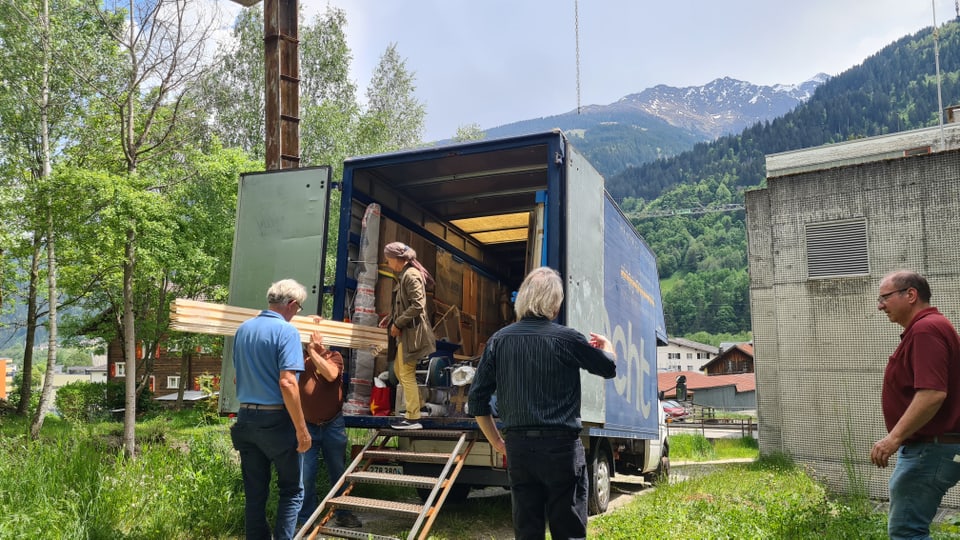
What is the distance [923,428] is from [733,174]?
12686 cm

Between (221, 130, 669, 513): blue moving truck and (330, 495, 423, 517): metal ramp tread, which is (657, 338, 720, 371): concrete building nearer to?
(221, 130, 669, 513): blue moving truck

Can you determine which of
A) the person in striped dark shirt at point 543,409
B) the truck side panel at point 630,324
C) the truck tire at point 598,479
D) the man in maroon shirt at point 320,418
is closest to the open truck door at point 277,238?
the man in maroon shirt at point 320,418

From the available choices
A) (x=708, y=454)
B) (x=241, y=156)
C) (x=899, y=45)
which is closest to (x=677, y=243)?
(x=899, y=45)

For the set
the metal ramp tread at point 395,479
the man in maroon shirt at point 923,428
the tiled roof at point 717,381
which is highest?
the man in maroon shirt at point 923,428

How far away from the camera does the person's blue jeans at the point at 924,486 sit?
3.41 m

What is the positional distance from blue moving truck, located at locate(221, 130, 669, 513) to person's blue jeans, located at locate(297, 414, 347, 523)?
41 centimetres

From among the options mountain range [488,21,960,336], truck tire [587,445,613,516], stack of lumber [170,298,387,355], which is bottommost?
truck tire [587,445,613,516]

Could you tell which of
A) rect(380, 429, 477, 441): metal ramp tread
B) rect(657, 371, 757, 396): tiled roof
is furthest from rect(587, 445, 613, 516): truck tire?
rect(657, 371, 757, 396): tiled roof

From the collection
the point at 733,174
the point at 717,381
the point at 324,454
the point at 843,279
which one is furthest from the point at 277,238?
the point at 733,174

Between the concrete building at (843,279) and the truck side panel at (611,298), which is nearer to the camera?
the truck side panel at (611,298)

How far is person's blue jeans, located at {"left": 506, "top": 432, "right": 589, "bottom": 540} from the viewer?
3.29 metres

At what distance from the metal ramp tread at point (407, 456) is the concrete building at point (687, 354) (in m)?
88.0

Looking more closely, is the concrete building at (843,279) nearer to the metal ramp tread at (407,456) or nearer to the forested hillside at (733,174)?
the metal ramp tread at (407,456)

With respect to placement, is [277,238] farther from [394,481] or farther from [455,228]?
[455,228]
